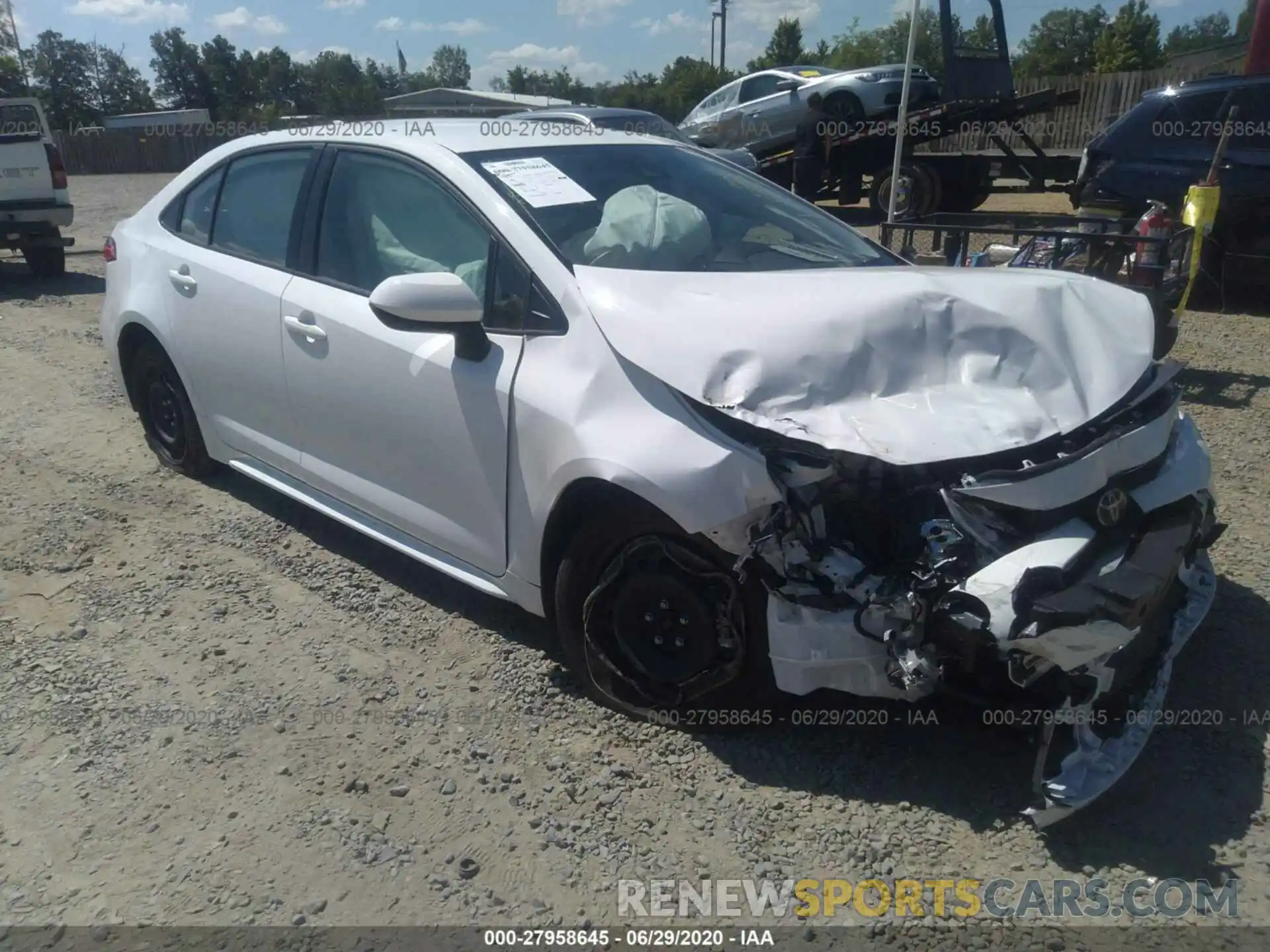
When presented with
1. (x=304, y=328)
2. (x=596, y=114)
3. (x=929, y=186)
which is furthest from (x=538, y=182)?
(x=929, y=186)

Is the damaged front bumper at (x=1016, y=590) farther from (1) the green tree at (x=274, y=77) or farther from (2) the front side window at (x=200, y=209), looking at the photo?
(1) the green tree at (x=274, y=77)

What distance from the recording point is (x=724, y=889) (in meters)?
2.42

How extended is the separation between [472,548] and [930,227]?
11.6 feet

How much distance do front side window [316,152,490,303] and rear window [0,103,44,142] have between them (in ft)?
32.1

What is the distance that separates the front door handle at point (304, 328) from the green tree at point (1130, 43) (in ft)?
162

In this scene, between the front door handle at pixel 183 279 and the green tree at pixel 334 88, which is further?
the green tree at pixel 334 88

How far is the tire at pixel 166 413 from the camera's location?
462 cm

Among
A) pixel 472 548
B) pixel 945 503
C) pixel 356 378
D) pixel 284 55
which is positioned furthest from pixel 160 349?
pixel 284 55

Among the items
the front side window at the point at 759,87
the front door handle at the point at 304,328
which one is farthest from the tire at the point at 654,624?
the front side window at the point at 759,87

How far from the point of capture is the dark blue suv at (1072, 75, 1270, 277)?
26.1ft

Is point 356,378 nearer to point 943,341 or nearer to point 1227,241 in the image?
point 943,341

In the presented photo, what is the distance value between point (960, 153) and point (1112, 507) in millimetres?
13350
